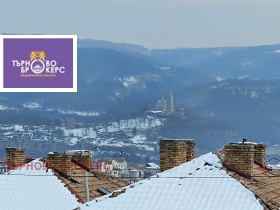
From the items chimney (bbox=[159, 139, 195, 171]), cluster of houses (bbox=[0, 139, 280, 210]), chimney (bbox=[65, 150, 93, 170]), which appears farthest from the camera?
chimney (bbox=[65, 150, 93, 170])

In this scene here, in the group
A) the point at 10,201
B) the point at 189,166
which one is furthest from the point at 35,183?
the point at 189,166

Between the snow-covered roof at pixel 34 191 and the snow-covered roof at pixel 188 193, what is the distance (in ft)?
17.0

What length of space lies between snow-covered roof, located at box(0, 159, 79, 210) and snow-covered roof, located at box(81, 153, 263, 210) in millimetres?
5167

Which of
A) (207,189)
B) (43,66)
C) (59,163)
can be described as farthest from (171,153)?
(43,66)

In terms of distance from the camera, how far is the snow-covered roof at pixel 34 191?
24094mm

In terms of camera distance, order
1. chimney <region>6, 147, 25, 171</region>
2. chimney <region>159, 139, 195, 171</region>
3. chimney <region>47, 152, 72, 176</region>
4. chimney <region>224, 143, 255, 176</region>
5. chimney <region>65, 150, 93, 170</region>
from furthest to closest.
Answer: chimney <region>6, 147, 25, 171</region> → chimney <region>65, 150, 93, 170</region> → chimney <region>47, 152, 72, 176</region> → chimney <region>159, 139, 195, 171</region> → chimney <region>224, 143, 255, 176</region>

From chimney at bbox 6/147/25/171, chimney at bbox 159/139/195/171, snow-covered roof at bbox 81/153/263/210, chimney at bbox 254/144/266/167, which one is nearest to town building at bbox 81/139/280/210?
snow-covered roof at bbox 81/153/263/210

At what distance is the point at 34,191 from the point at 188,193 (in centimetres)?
800

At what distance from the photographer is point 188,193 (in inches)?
737

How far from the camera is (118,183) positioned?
3005cm

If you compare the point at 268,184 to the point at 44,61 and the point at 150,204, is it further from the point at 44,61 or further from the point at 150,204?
the point at 44,61

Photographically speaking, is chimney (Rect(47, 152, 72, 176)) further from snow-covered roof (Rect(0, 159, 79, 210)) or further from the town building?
the town building

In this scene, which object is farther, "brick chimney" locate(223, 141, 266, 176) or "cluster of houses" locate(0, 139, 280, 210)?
"brick chimney" locate(223, 141, 266, 176)

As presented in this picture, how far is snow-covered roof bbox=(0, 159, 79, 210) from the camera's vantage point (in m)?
24.1
